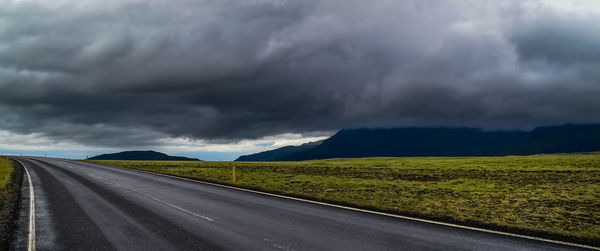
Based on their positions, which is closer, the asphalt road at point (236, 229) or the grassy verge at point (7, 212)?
the asphalt road at point (236, 229)

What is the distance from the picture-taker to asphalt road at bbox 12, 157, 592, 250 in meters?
8.30

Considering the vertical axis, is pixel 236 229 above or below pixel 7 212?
below

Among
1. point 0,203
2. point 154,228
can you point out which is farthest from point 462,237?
point 0,203

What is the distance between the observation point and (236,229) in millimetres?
9867

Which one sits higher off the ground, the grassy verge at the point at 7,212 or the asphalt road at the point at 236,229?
the grassy verge at the point at 7,212

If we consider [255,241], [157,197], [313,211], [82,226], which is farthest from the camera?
[157,197]

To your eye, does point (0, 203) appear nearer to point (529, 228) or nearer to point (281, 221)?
point (281, 221)

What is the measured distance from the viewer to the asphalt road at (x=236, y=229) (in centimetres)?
830

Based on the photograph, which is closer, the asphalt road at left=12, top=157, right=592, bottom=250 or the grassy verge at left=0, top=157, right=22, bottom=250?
the asphalt road at left=12, top=157, right=592, bottom=250

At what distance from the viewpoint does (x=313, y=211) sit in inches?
500

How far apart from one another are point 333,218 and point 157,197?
31.6ft

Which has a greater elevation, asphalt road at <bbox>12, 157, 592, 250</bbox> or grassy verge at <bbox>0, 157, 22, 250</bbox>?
grassy verge at <bbox>0, 157, 22, 250</bbox>

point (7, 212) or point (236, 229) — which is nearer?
point (236, 229)

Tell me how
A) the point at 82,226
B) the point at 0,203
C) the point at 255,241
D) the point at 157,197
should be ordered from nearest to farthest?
the point at 255,241
the point at 82,226
the point at 0,203
the point at 157,197
